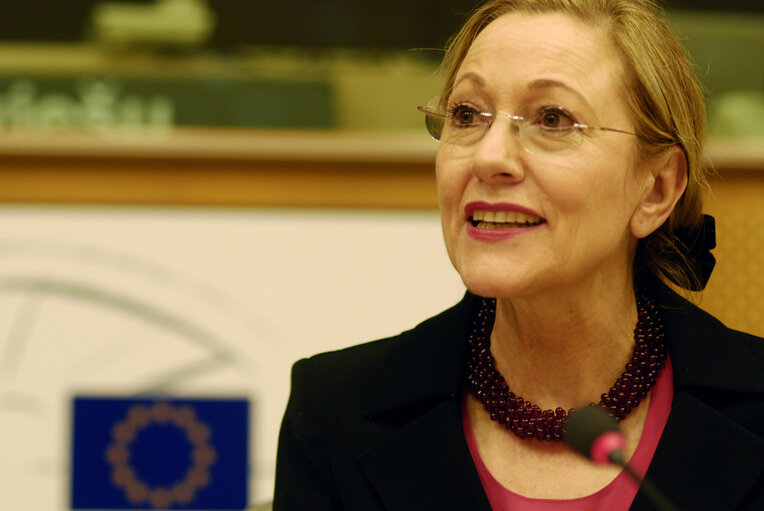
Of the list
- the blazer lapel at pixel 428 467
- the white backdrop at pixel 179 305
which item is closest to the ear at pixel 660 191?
the blazer lapel at pixel 428 467

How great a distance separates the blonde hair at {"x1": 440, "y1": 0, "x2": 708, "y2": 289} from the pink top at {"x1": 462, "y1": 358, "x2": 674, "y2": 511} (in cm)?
24

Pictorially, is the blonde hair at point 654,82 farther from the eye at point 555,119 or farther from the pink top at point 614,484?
the pink top at point 614,484

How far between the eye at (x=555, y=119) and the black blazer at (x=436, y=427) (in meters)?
0.39

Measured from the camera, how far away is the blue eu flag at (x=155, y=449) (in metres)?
2.62

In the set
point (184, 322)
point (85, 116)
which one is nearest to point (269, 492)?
point (184, 322)

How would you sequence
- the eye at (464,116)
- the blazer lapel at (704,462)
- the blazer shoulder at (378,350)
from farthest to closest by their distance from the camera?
the blazer shoulder at (378,350) → the eye at (464,116) → the blazer lapel at (704,462)

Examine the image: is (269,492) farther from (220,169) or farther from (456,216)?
(456,216)

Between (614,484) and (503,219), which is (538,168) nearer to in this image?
(503,219)

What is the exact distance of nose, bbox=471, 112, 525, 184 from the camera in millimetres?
1336

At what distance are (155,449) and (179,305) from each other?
0.40 m

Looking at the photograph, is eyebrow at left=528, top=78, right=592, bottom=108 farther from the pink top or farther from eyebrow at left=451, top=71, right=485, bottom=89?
the pink top

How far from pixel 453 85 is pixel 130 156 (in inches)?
57.7

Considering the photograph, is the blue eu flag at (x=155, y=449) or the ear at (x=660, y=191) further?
the blue eu flag at (x=155, y=449)

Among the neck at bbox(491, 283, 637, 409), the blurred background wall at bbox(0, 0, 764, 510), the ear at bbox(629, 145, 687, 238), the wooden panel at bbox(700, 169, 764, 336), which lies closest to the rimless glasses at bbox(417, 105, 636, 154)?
the ear at bbox(629, 145, 687, 238)
